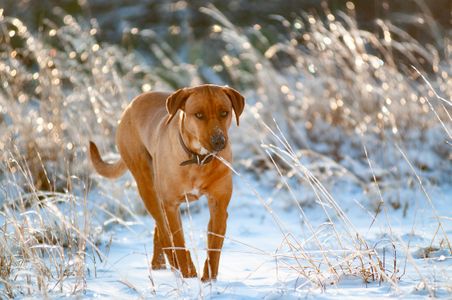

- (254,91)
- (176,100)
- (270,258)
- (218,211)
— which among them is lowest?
(254,91)

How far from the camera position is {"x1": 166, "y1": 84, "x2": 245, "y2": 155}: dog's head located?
3869mm

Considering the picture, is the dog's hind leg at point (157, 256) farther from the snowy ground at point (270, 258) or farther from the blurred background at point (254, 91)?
the blurred background at point (254, 91)

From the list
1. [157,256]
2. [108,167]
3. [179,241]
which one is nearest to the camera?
[179,241]

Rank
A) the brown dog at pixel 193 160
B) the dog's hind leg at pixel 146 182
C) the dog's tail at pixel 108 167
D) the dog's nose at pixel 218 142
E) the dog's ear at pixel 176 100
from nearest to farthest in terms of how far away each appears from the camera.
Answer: the dog's nose at pixel 218 142, the brown dog at pixel 193 160, the dog's ear at pixel 176 100, the dog's hind leg at pixel 146 182, the dog's tail at pixel 108 167

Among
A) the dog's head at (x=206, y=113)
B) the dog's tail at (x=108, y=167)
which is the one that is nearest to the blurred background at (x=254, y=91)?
the dog's tail at (x=108, y=167)

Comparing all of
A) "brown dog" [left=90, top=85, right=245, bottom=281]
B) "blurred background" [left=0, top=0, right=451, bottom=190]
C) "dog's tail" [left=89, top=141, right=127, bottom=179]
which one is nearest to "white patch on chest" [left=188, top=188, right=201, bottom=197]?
"brown dog" [left=90, top=85, right=245, bottom=281]

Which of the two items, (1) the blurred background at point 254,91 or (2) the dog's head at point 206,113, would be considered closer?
(2) the dog's head at point 206,113

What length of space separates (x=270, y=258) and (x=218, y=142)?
1.06 metres

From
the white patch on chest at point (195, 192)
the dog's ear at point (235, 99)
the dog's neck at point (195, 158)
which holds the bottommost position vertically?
the white patch on chest at point (195, 192)

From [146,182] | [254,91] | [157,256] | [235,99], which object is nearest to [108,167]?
[146,182]

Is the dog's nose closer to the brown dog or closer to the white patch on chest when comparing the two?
the brown dog

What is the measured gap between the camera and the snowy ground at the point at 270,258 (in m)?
3.23

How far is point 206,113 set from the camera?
395cm

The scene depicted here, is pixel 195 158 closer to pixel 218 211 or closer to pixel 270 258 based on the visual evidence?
pixel 218 211
